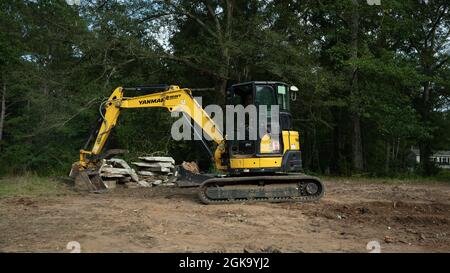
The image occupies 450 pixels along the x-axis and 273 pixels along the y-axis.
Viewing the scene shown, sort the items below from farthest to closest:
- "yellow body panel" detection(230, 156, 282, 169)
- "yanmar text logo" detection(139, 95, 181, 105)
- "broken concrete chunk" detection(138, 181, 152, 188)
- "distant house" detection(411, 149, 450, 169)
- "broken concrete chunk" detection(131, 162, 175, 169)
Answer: "distant house" detection(411, 149, 450, 169) < "broken concrete chunk" detection(131, 162, 175, 169) < "broken concrete chunk" detection(138, 181, 152, 188) < "yanmar text logo" detection(139, 95, 181, 105) < "yellow body panel" detection(230, 156, 282, 169)

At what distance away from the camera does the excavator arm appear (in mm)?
10977

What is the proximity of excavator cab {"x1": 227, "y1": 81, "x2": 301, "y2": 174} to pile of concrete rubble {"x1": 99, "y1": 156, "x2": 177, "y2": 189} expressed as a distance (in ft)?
9.80

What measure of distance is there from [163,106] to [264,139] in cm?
289

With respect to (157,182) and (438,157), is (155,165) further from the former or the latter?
(438,157)

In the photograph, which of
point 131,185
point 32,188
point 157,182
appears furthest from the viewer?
point 157,182

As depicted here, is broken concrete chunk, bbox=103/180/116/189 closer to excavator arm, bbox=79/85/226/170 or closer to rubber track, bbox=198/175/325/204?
excavator arm, bbox=79/85/226/170

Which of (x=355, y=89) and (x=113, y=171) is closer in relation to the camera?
(x=113, y=171)

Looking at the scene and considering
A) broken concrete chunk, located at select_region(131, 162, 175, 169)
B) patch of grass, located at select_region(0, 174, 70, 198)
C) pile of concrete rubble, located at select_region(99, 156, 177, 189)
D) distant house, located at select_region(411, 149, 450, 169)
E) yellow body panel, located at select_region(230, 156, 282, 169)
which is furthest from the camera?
distant house, located at select_region(411, 149, 450, 169)

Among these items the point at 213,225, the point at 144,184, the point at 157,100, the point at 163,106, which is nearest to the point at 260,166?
the point at 213,225

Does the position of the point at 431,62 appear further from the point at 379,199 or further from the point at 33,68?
the point at 33,68

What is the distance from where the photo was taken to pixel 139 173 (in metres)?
14.8

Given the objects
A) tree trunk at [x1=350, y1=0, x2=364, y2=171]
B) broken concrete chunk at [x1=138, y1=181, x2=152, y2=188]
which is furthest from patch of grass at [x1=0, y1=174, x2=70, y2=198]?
tree trunk at [x1=350, y1=0, x2=364, y2=171]

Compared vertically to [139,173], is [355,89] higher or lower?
higher

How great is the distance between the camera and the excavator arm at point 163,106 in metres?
11.0
